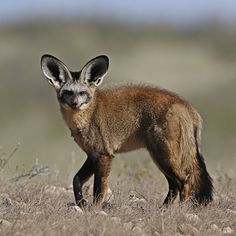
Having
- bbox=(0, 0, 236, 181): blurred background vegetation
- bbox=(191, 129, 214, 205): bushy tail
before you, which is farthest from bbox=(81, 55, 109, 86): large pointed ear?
bbox=(0, 0, 236, 181): blurred background vegetation

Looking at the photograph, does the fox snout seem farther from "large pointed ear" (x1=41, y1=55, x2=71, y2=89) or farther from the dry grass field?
the dry grass field

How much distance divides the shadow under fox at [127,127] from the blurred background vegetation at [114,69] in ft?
11.1

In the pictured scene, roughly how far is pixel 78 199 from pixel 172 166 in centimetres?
120

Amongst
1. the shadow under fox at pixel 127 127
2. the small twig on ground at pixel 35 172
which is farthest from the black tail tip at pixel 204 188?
the small twig on ground at pixel 35 172

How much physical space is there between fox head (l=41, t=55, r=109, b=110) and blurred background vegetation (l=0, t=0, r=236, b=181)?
3432 mm

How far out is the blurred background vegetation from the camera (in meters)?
28.6

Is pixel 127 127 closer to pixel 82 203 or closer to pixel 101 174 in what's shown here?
pixel 101 174

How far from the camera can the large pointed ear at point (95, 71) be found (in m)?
10.7

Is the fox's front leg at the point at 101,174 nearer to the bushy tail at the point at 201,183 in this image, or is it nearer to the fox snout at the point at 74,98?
the fox snout at the point at 74,98

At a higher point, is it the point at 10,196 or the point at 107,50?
the point at 10,196

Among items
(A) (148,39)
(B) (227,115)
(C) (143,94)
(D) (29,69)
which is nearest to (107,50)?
(A) (148,39)

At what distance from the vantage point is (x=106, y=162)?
1031cm

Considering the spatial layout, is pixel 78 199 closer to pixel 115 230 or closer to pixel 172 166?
pixel 172 166

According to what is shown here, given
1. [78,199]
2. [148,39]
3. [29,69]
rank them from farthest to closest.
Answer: [148,39] < [29,69] < [78,199]
